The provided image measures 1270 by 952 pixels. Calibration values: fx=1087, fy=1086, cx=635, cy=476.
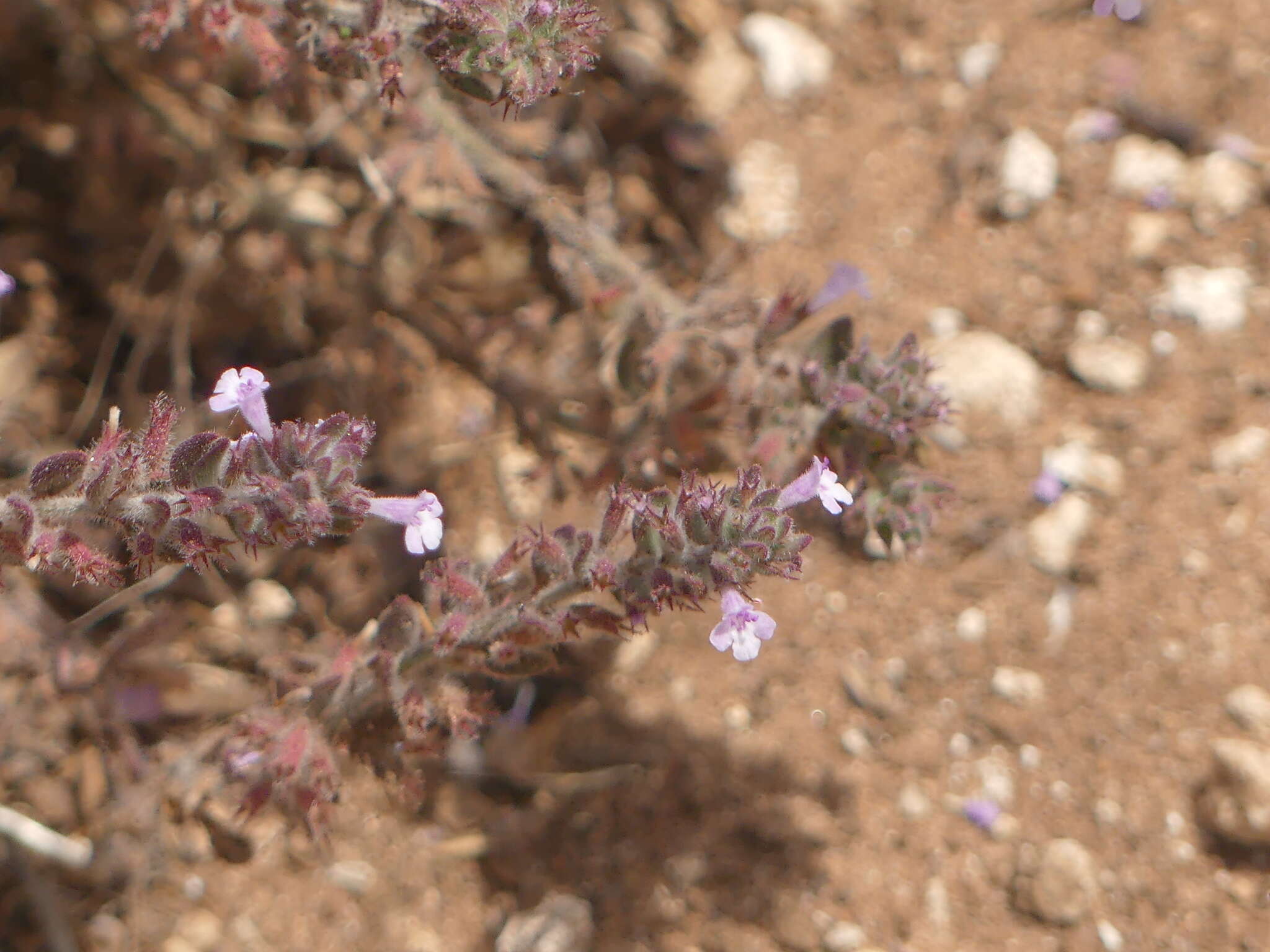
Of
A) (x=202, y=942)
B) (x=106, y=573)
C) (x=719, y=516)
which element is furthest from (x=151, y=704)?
(x=719, y=516)

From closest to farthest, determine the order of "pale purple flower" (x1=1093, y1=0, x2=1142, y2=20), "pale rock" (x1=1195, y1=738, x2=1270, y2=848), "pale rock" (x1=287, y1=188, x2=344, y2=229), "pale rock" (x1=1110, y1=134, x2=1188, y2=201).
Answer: "pale rock" (x1=1195, y1=738, x2=1270, y2=848), "pale rock" (x1=1110, y1=134, x2=1188, y2=201), "pale rock" (x1=287, y1=188, x2=344, y2=229), "pale purple flower" (x1=1093, y1=0, x2=1142, y2=20)

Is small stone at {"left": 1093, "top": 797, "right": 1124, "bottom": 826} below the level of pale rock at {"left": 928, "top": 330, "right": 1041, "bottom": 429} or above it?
below

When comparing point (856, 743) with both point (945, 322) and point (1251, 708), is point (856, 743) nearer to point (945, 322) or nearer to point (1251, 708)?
point (1251, 708)

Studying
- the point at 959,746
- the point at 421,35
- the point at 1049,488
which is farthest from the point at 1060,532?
the point at 421,35

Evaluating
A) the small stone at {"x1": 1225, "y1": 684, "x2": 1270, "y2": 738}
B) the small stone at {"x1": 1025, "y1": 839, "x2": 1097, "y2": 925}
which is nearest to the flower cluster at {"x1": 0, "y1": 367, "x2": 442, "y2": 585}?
the small stone at {"x1": 1025, "y1": 839, "x2": 1097, "y2": 925}

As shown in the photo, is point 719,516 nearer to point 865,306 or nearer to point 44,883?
point 865,306

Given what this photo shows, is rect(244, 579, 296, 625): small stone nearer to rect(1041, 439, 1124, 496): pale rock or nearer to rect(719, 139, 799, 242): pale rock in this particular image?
rect(719, 139, 799, 242): pale rock
